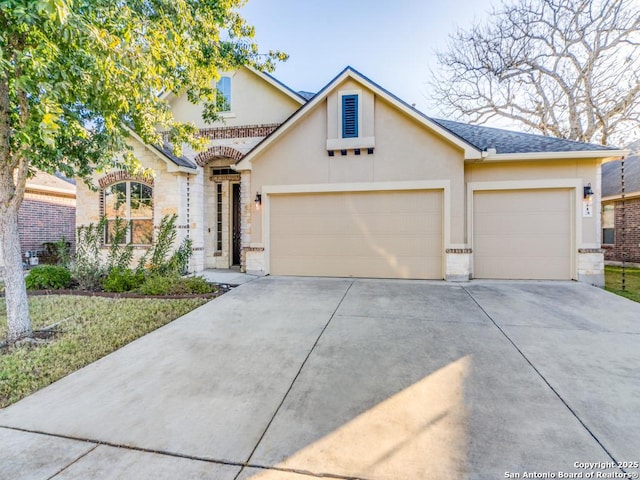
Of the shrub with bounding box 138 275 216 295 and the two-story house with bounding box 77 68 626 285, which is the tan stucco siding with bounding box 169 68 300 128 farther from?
the shrub with bounding box 138 275 216 295

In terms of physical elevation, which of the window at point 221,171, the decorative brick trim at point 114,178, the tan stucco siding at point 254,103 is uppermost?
the tan stucco siding at point 254,103

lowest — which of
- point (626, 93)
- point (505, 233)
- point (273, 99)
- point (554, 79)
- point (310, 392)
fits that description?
point (310, 392)

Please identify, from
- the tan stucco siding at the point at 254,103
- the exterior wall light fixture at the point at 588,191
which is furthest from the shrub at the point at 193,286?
the exterior wall light fixture at the point at 588,191

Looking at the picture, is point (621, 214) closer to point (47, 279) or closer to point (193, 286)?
point (193, 286)

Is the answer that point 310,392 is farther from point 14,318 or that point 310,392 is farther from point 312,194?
point 312,194

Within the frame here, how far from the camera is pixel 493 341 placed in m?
4.28

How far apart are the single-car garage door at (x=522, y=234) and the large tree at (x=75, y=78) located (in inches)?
306

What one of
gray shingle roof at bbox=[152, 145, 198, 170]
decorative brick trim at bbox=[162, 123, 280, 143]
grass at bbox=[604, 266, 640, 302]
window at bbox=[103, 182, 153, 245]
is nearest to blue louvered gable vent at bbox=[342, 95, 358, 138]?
decorative brick trim at bbox=[162, 123, 280, 143]

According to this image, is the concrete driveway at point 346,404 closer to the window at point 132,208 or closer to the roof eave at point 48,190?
the window at point 132,208

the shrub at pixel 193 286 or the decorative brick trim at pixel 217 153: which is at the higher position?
the decorative brick trim at pixel 217 153

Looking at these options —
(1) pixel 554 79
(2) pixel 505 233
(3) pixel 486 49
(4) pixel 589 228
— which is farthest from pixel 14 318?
(1) pixel 554 79

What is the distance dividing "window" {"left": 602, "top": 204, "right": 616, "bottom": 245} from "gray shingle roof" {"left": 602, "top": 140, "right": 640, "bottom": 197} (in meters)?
0.60

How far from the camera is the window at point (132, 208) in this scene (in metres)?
9.59

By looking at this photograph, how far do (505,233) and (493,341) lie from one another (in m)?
5.06
